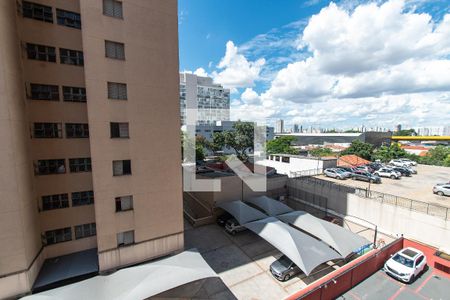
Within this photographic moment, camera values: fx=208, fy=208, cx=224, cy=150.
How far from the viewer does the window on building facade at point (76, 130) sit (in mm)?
11719

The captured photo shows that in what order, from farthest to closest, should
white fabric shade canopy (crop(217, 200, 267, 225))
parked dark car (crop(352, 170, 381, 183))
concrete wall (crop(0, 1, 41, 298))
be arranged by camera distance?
1. parked dark car (crop(352, 170, 381, 183))
2. white fabric shade canopy (crop(217, 200, 267, 225))
3. concrete wall (crop(0, 1, 41, 298))

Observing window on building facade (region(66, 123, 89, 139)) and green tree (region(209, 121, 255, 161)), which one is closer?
window on building facade (region(66, 123, 89, 139))

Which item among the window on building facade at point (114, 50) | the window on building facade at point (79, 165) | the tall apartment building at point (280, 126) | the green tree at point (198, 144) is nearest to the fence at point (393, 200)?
the window on building facade at point (79, 165)

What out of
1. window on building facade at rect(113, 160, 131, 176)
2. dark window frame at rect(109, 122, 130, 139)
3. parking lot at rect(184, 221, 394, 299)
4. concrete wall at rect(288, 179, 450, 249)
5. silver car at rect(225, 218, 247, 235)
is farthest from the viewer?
silver car at rect(225, 218, 247, 235)

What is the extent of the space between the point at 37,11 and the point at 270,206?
68.3 ft

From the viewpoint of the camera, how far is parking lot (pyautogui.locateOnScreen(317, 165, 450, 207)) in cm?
1927

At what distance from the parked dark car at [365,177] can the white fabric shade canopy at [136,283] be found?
23.6 metres

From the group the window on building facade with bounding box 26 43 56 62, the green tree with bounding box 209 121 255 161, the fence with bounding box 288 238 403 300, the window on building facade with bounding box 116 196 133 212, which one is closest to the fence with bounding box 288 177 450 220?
the fence with bounding box 288 238 403 300

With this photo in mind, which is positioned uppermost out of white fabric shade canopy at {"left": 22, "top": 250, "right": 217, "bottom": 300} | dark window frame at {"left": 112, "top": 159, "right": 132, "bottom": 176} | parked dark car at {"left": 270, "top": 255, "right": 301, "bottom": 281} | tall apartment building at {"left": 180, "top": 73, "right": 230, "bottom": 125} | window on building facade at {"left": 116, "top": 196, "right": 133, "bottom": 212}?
tall apartment building at {"left": 180, "top": 73, "right": 230, "bottom": 125}

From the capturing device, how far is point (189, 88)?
8825 cm

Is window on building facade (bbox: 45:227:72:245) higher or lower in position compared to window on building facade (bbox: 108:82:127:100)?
lower

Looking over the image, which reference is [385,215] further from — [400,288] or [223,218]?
[223,218]

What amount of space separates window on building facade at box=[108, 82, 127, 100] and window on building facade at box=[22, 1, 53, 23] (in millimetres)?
4838

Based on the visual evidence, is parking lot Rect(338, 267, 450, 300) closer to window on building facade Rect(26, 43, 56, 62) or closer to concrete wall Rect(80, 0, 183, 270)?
concrete wall Rect(80, 0, 183, 270)
